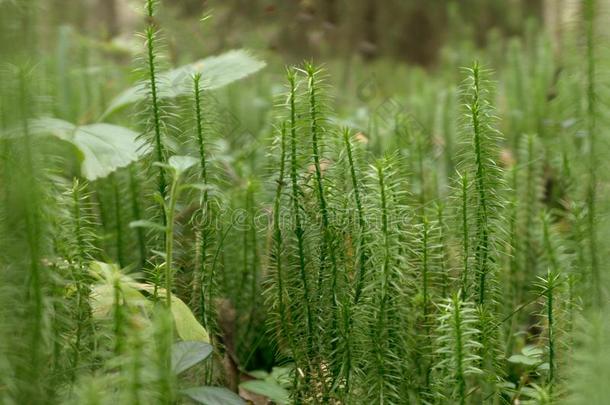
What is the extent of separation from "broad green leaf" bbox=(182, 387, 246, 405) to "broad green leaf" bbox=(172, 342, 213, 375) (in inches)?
2.0

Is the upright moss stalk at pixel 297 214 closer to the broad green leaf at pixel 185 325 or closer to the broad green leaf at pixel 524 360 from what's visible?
the broad green leaf at pixel 185 325

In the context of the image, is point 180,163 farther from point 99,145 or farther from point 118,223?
point 99,145

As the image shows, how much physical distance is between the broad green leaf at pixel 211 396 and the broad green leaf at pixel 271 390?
0.21 meters

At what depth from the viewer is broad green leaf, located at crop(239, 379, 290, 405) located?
1.43m

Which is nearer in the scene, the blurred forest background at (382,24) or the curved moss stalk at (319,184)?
the curved moss stalk at (319,184)

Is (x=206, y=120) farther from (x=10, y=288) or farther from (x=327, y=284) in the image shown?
(x=10, y=288)

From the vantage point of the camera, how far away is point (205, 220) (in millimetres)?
1430

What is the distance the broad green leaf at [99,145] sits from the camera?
186cm

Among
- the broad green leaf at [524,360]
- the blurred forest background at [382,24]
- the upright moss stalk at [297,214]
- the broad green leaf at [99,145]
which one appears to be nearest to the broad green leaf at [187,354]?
the upright moss stalk at [297,214]

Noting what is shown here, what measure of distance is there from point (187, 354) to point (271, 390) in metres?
0.32

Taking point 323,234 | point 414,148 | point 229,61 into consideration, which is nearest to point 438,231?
point 323,234

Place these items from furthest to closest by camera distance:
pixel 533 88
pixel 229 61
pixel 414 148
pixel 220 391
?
pixel 533 88
pixel 229 61
pixel 414 148
pixel 220 391

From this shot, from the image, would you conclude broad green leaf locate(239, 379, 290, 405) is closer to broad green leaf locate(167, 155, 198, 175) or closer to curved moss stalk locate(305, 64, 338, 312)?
curved moss stalk locate(305, 64, 338, 312)

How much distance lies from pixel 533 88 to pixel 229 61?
5.06ft
